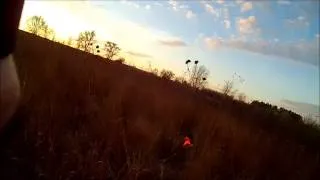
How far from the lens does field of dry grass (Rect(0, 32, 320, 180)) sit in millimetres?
3467

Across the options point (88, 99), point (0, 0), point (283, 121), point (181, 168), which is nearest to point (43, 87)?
point (88, 99)

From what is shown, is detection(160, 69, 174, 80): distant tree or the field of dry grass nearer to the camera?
the field of dry grass

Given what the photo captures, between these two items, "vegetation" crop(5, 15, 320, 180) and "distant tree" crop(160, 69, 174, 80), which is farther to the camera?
"distant tree" crop(160, 69, 174, 80)

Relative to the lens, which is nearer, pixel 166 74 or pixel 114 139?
pixel 114 139

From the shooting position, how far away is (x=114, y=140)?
4.09m

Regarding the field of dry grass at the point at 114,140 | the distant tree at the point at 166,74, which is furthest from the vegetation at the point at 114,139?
the distant tree at the point at 166,74

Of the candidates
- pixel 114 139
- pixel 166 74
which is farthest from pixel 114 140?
pixel 166 74

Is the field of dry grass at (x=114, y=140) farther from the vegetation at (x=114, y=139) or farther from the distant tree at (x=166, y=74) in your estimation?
the distant tree at (x=166, y=74)

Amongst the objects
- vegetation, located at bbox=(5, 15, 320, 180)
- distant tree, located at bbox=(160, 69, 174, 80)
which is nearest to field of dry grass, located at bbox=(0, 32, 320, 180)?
vegetation, located at bbox=(5, 15, 320, 180)

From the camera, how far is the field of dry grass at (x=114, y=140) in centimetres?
347

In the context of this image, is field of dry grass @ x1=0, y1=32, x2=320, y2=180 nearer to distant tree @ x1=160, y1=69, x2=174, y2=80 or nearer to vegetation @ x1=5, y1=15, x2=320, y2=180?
vegetation @ x1=5, y1=15, x2=320, y2=180

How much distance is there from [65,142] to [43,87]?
134 cm

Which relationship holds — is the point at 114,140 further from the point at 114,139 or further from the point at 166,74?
the point at 166,74

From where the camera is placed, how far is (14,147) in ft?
11.5
